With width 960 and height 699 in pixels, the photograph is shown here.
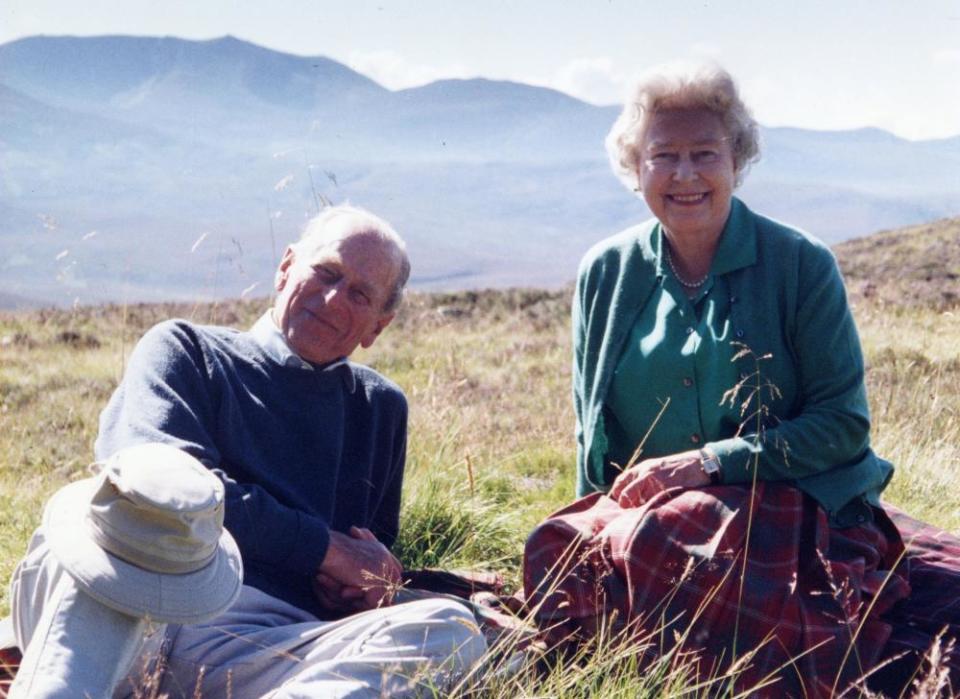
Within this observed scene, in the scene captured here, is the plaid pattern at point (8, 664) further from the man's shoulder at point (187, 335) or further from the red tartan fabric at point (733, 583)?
the red tartan fabric at point (733, 583)

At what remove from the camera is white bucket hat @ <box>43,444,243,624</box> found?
2.34 meters

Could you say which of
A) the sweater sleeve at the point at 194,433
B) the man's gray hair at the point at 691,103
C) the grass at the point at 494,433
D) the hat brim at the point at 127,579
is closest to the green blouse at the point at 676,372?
the man's gray hair at the point at 691,103

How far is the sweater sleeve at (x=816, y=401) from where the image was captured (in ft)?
10.7

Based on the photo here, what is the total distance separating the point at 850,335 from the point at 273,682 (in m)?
1.98

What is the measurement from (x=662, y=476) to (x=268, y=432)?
46.9 inches

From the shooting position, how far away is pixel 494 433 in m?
6.29

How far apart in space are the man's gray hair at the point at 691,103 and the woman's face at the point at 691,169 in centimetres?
3

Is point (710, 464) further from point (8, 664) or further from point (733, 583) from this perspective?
point (8, 664)

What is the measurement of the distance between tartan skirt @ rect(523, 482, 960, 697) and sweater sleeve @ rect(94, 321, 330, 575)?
705mm

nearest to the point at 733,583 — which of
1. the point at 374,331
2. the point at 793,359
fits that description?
the point at 793,359

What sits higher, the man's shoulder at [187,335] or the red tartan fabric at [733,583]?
the man's shoulder at [187,335]

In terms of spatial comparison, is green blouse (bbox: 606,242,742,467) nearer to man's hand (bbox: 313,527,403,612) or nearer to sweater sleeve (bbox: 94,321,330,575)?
man's hand (bbox: 313,527,403,612)

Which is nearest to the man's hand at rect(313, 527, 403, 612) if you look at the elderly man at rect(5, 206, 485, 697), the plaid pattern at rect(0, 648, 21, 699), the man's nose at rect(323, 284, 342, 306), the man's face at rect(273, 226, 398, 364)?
the elderly man at rect(5, 206, 485, 697)

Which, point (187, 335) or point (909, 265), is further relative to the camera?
point (909, 265)
